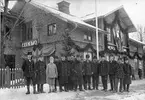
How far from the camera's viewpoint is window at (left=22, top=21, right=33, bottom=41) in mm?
23125

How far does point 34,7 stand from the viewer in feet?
74.7

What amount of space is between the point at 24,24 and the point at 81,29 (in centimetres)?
657

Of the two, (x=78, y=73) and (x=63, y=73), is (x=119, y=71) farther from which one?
(x=63, y=73)

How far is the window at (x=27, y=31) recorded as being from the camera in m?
23.1

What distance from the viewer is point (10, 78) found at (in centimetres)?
1410

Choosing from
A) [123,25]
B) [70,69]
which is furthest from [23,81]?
[123,25]

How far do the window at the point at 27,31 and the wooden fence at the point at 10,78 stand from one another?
888 cm

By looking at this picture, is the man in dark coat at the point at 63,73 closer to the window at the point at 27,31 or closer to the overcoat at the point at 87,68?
the overcoat at the point at 87,68

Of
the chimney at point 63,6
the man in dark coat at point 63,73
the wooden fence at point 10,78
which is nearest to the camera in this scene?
the man in dark coat at point 63,73

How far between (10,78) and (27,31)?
1007 cm

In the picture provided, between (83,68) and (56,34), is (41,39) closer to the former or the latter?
(56,34)

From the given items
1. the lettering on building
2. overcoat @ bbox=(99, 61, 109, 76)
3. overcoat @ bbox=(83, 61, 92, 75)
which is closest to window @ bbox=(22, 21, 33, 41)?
the lettering on building

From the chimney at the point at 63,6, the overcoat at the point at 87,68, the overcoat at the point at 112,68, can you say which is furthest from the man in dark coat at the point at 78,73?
the chimney at the point at 63,6

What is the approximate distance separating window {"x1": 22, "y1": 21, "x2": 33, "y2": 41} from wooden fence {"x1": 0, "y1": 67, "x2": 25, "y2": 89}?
8.88 m
